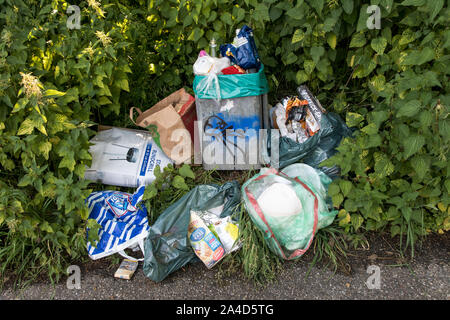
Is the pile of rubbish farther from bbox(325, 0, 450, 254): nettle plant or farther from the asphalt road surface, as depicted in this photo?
bbox(325, 0, 450, 254): nettle plant

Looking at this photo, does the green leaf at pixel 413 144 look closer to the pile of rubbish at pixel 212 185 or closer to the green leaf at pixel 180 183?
the pile of rubbish at pixel 212 185

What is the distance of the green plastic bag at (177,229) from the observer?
2242mm

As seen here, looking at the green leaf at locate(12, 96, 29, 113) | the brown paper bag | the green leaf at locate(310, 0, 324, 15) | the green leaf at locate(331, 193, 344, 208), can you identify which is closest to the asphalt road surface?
the green leaf at locate(331, 193, 344, 208)

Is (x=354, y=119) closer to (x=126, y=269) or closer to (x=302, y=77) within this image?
(x=302, y=77)

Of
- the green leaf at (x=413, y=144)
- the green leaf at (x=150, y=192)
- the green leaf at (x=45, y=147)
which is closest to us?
the green leaf at (x=413, y=144)

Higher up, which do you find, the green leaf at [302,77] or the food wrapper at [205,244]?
the green leaf at [302,77]

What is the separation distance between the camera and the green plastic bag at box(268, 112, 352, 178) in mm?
2604

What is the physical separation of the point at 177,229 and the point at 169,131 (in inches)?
30.8

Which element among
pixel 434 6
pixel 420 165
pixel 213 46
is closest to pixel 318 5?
pixel 434 6

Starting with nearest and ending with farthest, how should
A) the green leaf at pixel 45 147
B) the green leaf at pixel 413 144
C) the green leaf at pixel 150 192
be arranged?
the green leaf at pixel 413 144, the green leaf at pixel 45 147, the green leaf at pixel 150 192

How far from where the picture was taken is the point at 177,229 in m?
2.36

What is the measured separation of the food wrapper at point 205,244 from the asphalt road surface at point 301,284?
9 cm

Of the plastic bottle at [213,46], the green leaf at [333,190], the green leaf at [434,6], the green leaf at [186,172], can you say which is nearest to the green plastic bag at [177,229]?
the green leaf at [186,172]

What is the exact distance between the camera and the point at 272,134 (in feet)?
9.12
